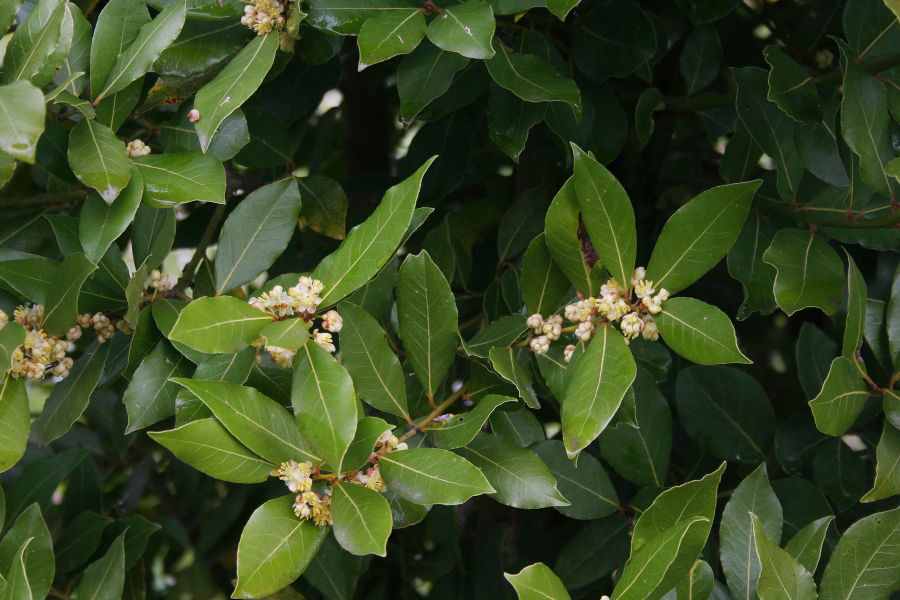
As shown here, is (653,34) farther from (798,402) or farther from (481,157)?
(798,402)

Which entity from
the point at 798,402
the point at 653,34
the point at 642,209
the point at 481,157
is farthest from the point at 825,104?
Answer: the point at 481,157

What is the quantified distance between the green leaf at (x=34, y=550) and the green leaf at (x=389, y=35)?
751mm

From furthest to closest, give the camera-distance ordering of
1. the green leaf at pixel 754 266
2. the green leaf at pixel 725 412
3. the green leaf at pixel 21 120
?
the green leaf at pixel 725 412, the green leaf at pixel 754 266, the green leaf at pixel 21 120

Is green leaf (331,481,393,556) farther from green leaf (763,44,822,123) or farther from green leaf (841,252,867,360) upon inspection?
green leaf (763,44,822,123)

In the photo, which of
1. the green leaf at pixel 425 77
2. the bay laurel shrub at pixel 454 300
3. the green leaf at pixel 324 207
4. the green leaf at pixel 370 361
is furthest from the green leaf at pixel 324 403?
the green leaf at pixel 324 207

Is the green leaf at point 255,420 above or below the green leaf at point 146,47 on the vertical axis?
below

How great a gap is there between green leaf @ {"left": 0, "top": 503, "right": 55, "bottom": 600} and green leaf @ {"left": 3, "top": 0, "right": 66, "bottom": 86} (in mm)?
573

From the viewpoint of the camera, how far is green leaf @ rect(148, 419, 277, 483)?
2.87 feet

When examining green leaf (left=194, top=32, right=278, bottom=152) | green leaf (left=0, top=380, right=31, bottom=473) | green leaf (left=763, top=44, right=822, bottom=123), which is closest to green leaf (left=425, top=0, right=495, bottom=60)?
green leaf (left=194, top=32, right=278, bottom=152)

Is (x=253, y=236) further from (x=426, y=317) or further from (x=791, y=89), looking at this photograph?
(x=791, y=89)

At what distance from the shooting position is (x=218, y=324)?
2.90ft

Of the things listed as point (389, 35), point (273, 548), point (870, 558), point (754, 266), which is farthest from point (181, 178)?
point (870, 558)

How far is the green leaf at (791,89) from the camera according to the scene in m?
1.19

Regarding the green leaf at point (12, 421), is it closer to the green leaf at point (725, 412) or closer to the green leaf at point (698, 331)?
Result: the green leaf at point (698, 331)
